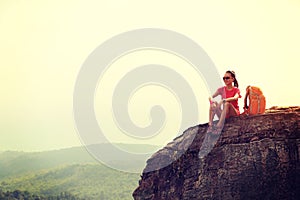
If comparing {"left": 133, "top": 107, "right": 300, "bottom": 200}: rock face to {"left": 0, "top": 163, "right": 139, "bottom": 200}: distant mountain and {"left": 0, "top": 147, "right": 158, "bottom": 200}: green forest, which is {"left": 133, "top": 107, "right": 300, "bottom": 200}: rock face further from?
{"left": 0, "top": 163, "right": 139, "bottom": 200}: distant mountain

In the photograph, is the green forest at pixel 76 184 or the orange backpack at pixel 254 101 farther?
the green forest at pixel 76 184

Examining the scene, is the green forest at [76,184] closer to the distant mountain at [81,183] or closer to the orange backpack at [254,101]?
the distant mountain at [81,183]

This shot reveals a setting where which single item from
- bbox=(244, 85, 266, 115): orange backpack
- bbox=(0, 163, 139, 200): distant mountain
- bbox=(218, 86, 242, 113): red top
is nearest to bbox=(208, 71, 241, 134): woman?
bbox=(218, 86, 242, 113): red top

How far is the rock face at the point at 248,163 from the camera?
1895 centimetres

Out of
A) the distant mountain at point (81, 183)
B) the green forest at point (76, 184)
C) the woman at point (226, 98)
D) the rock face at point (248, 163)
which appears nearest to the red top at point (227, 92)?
the woman at point (226, 98)

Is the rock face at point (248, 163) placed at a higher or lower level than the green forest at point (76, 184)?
higher

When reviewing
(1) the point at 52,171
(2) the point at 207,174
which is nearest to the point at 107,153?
(2) the point at 207,174

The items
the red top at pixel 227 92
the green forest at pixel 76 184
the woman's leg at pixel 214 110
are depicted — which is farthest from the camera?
the green forest at pixel 76 184

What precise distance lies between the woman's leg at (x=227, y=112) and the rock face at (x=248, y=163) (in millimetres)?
326

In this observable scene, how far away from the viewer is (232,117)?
20359 mm

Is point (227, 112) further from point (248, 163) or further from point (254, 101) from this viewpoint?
point (248, 163)

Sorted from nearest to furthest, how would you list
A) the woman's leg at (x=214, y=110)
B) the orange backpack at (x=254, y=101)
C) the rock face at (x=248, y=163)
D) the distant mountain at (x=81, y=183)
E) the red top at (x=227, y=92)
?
1. the rock face at (x=248, y=163)
2. the woman's leg at (x=214, y=110)
3. the red top at (x=227, y=92)
4. the orange backpack at (x=254, y=101)
5. the distant mountain at (x=81, y=183)

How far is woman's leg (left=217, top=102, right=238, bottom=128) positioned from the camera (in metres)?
19.4

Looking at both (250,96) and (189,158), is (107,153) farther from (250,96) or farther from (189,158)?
(250,96)
